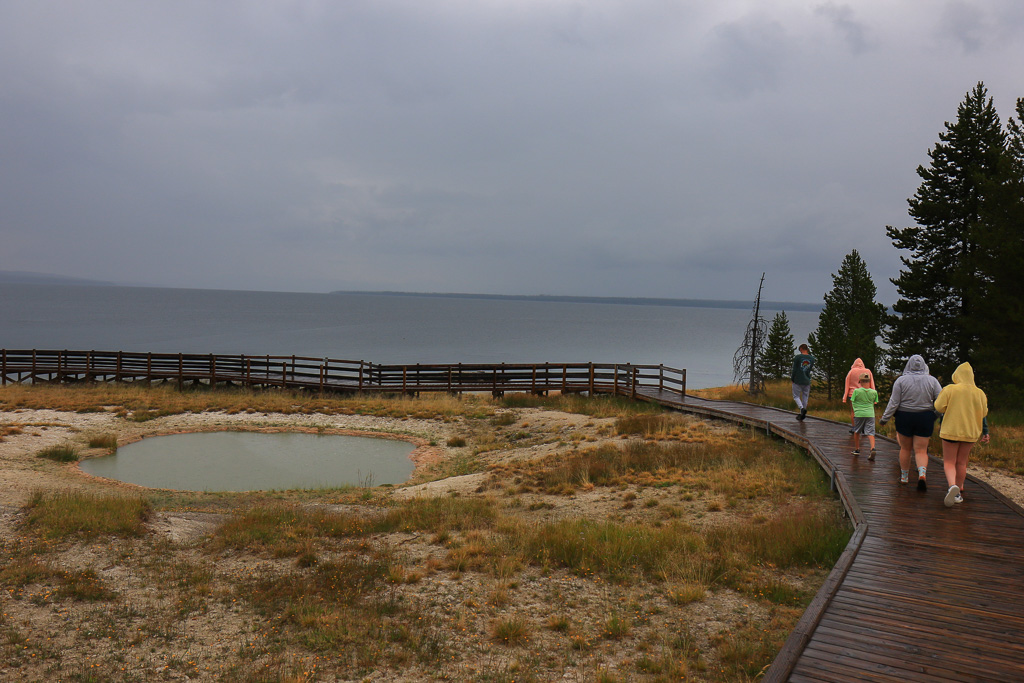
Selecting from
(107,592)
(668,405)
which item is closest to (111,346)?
(668,405)

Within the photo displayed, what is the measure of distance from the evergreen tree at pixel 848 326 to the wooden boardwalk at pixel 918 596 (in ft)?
101

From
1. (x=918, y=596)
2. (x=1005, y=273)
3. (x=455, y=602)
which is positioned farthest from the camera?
(x=1005, y=273)

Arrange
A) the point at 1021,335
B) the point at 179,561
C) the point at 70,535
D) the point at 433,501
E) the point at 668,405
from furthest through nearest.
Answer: the point at 668,405, the point at 1021,335, the point at 433,501, the point at 70,535, the point at 179,561

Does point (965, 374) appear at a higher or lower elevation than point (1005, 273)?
lower

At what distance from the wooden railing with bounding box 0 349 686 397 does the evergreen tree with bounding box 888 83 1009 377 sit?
34.4ft

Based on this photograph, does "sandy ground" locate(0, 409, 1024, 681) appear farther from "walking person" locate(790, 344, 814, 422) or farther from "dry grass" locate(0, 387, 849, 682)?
"walking person" locate(790, 344, 814, 422)

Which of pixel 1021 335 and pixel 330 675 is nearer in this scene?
pixel 330 675

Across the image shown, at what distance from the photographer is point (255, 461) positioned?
18172mm

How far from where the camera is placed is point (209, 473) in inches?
658

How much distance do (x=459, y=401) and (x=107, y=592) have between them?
63.5 ft

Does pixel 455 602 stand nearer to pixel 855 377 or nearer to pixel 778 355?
pixel 855 377

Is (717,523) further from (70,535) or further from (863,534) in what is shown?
(70,535)

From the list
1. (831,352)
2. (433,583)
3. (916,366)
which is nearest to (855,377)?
(916,366)

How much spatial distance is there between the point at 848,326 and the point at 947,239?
17413 millimetres
